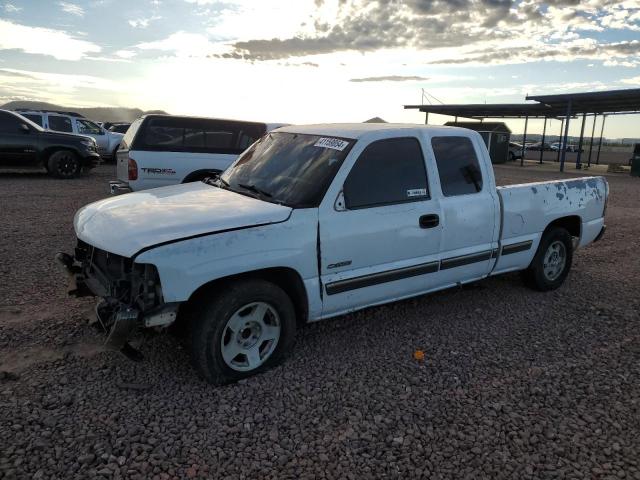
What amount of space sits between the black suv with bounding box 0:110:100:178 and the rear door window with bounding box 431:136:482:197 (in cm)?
1201

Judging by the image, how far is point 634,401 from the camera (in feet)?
11.1

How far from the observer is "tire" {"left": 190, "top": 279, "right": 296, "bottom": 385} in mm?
3227

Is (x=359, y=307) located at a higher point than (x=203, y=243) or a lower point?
lower


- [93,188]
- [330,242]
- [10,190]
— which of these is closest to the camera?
[330,242]

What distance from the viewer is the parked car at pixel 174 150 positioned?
8.26 m

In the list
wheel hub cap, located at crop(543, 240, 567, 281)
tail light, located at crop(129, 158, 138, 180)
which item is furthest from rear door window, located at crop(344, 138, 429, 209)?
tail light, located at crop(129, 158, 138, 180)

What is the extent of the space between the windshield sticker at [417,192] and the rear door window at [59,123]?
15812 mm

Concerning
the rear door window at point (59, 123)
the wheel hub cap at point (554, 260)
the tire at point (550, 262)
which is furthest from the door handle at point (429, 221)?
the rear door window at point (59, 123)

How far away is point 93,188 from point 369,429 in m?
11.4

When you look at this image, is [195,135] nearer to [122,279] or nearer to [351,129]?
[351,129]

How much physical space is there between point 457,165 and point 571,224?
209 cm

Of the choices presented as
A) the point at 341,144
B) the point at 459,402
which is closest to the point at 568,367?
the point at 459,402

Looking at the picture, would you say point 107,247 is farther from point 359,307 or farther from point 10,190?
point 10,190

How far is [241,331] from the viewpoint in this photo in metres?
3.44
